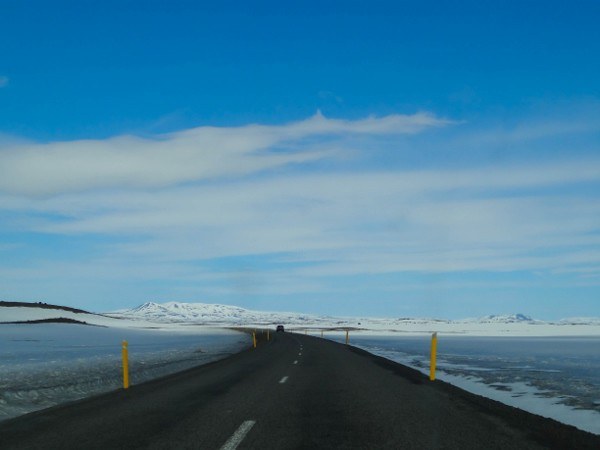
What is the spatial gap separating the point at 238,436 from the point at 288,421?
1.45 m

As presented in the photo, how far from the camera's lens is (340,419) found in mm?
9352

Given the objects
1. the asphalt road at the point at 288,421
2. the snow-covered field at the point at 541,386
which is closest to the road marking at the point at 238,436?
the asphalt road at the point at 288,421

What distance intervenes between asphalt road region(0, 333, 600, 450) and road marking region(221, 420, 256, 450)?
0.01 meters

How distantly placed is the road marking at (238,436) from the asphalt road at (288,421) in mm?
14

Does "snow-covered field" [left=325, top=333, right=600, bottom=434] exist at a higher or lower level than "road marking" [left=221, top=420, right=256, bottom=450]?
higher

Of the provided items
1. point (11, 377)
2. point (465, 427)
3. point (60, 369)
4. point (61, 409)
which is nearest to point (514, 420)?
point (465, 427)

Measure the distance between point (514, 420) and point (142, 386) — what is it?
913 centimetres

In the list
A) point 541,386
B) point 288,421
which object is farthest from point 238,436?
point 541,386

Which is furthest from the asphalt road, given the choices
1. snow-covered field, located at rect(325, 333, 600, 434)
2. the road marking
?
snow-covered field, located at rect(325, 333, 600, 434)

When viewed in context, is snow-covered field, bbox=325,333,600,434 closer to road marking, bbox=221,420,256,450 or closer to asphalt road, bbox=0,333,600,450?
asphalt road, bbox=0,333,600,450

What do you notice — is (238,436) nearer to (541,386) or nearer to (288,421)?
(288,421)

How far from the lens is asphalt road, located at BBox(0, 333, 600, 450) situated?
7539 millimetres

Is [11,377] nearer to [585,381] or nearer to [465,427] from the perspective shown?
[465,427]

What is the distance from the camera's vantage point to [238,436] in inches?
309
